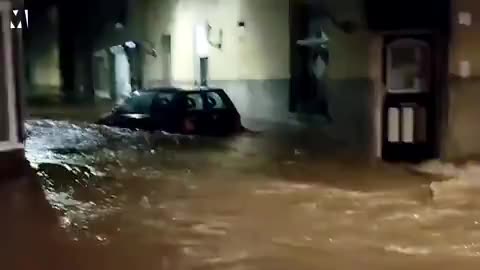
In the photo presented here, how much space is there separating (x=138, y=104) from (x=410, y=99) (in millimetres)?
4158

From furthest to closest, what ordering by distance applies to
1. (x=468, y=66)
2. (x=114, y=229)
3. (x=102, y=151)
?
(x=102, y=151) → (x=468, y=66) → (x=114, y=229)

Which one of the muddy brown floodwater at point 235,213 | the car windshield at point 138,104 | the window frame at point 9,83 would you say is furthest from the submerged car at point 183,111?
the window frame at point 9,83

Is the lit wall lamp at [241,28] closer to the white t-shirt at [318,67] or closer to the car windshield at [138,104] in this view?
the white t-shirt at [318,67]

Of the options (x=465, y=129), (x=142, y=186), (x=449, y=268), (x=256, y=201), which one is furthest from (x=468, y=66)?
(x=449, y=268)

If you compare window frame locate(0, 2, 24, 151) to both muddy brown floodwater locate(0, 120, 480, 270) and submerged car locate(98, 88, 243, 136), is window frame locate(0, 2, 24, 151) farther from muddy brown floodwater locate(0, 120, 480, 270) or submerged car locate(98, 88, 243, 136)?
submerged car locate(98, 88, 243, 136)

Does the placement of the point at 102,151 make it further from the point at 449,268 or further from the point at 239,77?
the point at 449,268

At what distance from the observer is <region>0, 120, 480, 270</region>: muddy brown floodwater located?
5422 millimetres

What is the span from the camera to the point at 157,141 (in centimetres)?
1152

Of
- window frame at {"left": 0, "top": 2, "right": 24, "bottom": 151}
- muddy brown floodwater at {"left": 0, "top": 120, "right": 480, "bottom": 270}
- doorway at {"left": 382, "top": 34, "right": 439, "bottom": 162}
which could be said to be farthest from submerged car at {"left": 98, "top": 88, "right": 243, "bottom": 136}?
doorway at {"left": 382, "top": 34, "right": 439, "bottom": 162}

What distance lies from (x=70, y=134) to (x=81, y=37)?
148 cm

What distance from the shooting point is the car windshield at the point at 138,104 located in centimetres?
1179

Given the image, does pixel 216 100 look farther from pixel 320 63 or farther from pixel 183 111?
pixel 320 63

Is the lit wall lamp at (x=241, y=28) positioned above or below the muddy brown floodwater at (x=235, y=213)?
above

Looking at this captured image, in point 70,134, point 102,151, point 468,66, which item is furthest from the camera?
point 70,134
